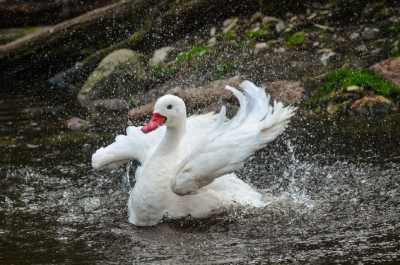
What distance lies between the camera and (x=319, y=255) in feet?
14.1

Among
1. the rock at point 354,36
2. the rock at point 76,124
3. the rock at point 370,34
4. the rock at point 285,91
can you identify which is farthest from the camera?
the rock at point 354,36

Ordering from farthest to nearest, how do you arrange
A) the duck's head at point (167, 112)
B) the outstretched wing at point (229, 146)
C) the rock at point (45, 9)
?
1. the rock at point (45, 9)
2. the duck's head at point (167, 112)
3. the outstretched wing at point (229, 146)

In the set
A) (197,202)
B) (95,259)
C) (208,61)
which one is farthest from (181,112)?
(208,61)

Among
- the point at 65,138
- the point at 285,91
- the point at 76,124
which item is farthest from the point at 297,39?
the point at 65,138

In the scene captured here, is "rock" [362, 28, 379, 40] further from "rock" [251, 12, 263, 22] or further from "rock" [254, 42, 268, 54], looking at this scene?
"rock" [251, 12, 263, 22]

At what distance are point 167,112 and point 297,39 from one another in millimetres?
5577

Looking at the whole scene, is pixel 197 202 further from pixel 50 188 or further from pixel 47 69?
pixel 47 69

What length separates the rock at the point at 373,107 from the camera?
820cm

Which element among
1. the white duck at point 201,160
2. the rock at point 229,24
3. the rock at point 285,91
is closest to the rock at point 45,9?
the rock at point 229,24

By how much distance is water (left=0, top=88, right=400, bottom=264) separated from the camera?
4531mm

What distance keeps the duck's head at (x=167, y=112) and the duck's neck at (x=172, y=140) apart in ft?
0.28

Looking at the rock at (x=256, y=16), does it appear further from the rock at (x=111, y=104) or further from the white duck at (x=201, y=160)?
the white duck at (x=201, y=160)

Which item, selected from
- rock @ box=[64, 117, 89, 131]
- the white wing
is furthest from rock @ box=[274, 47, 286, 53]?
the white wing

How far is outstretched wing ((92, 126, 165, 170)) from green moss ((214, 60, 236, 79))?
161 inches
